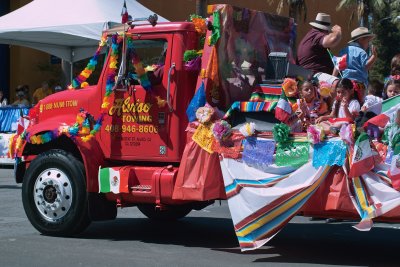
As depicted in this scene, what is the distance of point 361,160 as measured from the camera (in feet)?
25.1

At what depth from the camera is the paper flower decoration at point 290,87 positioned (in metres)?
8.44

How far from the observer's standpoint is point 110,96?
9.59 m

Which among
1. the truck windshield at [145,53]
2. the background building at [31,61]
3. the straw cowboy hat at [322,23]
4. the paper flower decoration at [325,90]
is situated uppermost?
the straw cowboy hat at [322,23]

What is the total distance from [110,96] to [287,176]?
255cm

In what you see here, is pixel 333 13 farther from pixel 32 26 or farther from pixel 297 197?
pixel 297 197

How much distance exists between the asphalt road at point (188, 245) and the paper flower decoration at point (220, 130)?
4.20ft

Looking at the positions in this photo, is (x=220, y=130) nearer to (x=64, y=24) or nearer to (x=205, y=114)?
(x=205, y=114)

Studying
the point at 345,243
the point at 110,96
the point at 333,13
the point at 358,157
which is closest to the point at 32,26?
the point at 110,96

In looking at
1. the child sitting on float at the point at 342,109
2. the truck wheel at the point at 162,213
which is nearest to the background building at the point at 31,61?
the truck wheel at the point at 162,213

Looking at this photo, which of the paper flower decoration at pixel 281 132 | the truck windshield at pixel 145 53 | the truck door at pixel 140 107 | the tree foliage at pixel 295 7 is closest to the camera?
the paper flower decoration at pixel 281 132

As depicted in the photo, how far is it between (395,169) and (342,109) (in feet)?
3.10

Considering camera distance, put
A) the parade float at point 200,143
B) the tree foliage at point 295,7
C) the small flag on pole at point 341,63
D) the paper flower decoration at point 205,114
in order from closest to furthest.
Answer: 1. the parade float at point 200,143
2. the paper flower decoration at point 205,114
3. the small flag on pole at point 341,63
4. the tree foliage at point 295,7

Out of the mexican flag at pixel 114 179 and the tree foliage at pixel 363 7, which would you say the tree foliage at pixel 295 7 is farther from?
the mexican flag at pixel 114 179

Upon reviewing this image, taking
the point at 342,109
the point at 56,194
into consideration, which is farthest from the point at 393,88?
the point at 56,194
